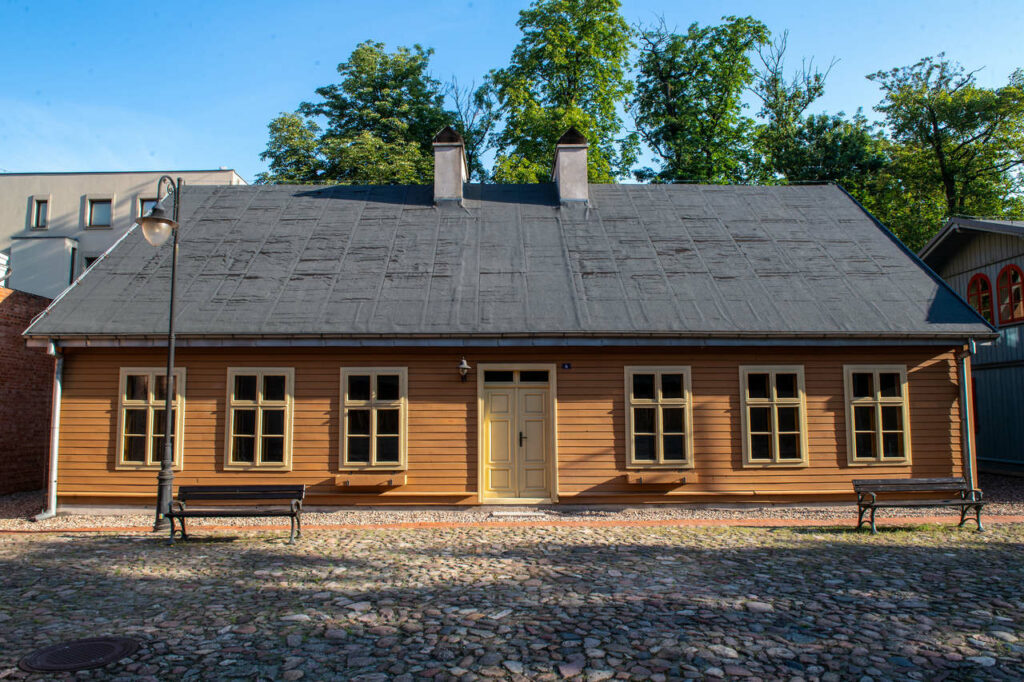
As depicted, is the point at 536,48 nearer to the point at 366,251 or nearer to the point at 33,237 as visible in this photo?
the point at 366,251

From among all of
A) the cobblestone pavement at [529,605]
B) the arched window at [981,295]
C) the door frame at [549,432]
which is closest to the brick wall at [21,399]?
the cobblestone pavement at [529,605]

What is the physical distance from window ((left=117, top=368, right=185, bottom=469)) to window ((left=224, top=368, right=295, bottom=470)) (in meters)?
0.92

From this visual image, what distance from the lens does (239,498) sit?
34.4ft

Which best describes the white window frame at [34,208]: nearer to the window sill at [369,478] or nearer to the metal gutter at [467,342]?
the metal gutter at [467,342]

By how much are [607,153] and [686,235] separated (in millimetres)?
15583

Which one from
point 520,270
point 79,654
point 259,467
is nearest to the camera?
point 79,654

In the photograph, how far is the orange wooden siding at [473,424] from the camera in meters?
12.4

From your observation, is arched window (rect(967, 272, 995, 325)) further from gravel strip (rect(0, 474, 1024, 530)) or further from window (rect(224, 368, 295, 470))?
window (rect(224, 368, 295, 470))

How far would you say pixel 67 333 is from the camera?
1223 centimetres

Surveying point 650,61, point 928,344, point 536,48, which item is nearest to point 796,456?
point 928,344

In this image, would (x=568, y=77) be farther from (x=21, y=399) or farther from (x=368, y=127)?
(x=21, y=399)

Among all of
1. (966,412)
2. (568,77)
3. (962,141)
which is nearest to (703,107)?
(568,77)

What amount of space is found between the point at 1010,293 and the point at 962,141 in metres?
20.3

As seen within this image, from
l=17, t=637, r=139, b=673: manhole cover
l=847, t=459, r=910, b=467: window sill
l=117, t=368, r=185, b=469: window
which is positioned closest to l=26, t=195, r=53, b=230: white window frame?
l=117, t=368, r=185, b=469: window
